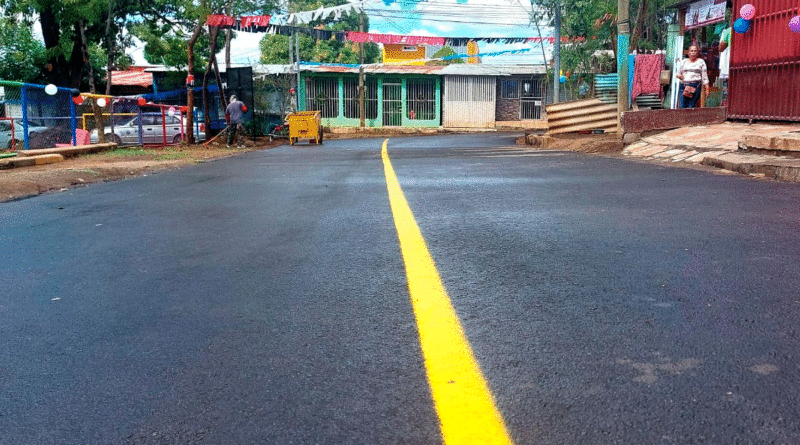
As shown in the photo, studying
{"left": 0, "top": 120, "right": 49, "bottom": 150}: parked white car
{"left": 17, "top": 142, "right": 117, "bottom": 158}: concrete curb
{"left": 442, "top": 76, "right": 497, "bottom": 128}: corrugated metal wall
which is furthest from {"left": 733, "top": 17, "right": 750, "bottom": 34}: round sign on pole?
{"left": 442, "top": 76, "right": 497, "bottom": 128}: corrugated metal wall

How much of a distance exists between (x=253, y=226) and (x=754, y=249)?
3.27 metres

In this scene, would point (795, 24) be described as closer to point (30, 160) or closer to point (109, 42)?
point (30, 160)

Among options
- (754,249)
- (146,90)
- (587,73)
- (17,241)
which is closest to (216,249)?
(17,241)

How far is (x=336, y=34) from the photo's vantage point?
32.1m

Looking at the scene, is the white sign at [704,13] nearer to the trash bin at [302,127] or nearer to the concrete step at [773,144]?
the concrete step at [773,144]

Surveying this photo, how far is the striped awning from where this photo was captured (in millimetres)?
34625

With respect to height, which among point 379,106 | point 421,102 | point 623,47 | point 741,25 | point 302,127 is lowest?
point 302,127

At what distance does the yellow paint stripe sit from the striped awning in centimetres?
3334

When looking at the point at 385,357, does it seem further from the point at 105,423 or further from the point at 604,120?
the point at 604,120

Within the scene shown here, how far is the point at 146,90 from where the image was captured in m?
35.6

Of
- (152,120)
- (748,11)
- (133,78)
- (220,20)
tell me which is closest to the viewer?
(748,11)

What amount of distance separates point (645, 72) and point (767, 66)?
752 centimetres

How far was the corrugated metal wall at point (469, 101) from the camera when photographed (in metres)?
38.3

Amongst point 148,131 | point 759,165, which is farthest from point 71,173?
point 148,131
